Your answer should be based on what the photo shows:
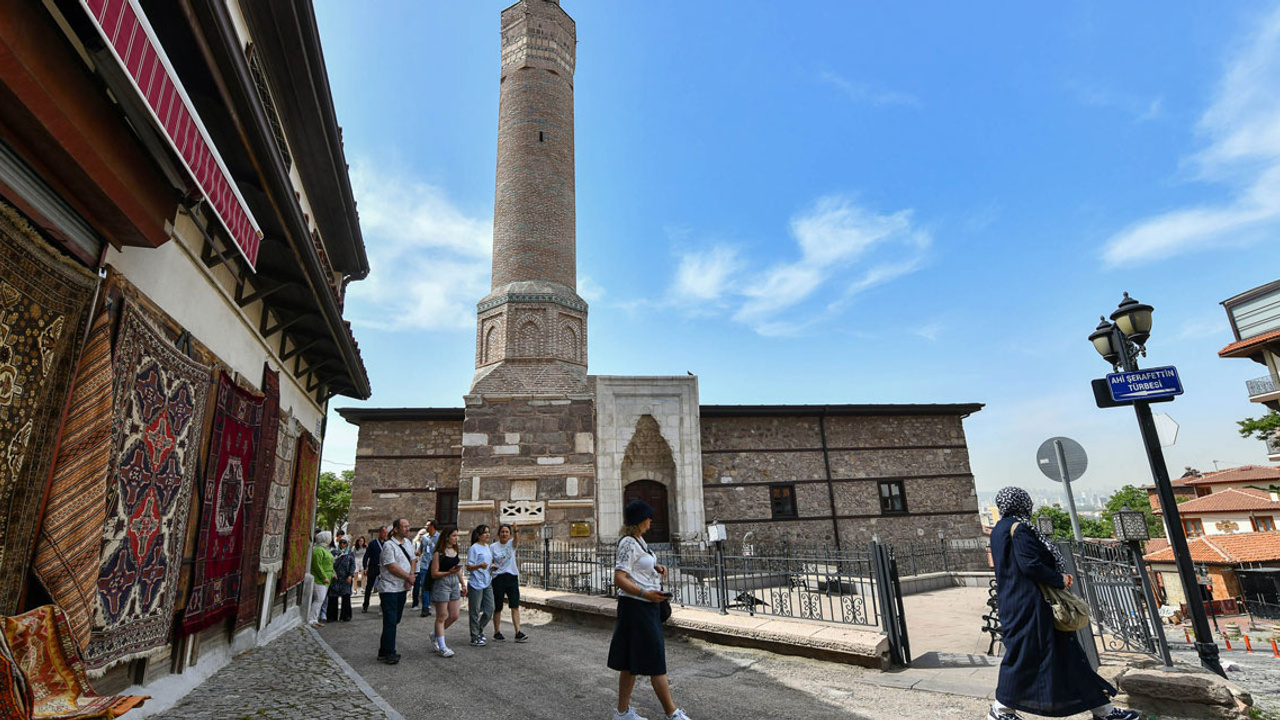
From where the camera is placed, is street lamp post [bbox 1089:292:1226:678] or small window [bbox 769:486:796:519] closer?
street lamp post [bbox 1089:292:1226:678]

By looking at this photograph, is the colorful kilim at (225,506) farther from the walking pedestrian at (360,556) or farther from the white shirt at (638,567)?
the walking pedestrian at (360,556)

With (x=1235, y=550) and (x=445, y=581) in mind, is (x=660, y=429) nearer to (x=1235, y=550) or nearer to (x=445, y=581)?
(x=445, y=581)

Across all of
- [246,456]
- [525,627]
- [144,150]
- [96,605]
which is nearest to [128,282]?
[144,150]

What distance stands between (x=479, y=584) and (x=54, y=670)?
14.6 ft

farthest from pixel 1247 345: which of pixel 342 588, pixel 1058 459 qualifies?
pixel 342 588

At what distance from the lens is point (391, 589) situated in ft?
19.4

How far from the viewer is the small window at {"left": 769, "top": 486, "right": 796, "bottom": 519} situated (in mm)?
17844

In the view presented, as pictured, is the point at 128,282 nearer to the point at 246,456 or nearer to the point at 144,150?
the point at 144,150

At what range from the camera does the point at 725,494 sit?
17609mm

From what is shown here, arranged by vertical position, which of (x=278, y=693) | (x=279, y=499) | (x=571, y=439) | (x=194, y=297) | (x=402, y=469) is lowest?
(x=278, y=693)

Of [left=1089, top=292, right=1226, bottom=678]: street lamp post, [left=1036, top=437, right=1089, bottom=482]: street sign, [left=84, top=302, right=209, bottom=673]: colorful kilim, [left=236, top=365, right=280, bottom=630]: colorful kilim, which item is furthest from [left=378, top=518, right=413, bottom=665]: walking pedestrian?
[left=1089, top=292, right=1226, bottom=678]: street lamp post

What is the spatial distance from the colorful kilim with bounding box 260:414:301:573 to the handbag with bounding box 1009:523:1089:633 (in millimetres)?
6995

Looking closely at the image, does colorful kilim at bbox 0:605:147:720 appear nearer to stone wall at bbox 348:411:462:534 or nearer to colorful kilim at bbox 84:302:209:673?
colorful kilim at bbox 84:302:209:673

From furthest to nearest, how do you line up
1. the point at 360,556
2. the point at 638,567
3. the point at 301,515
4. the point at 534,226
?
the point at 534,226, the point at 360,556, the point at 301,515, the point at 638,567
